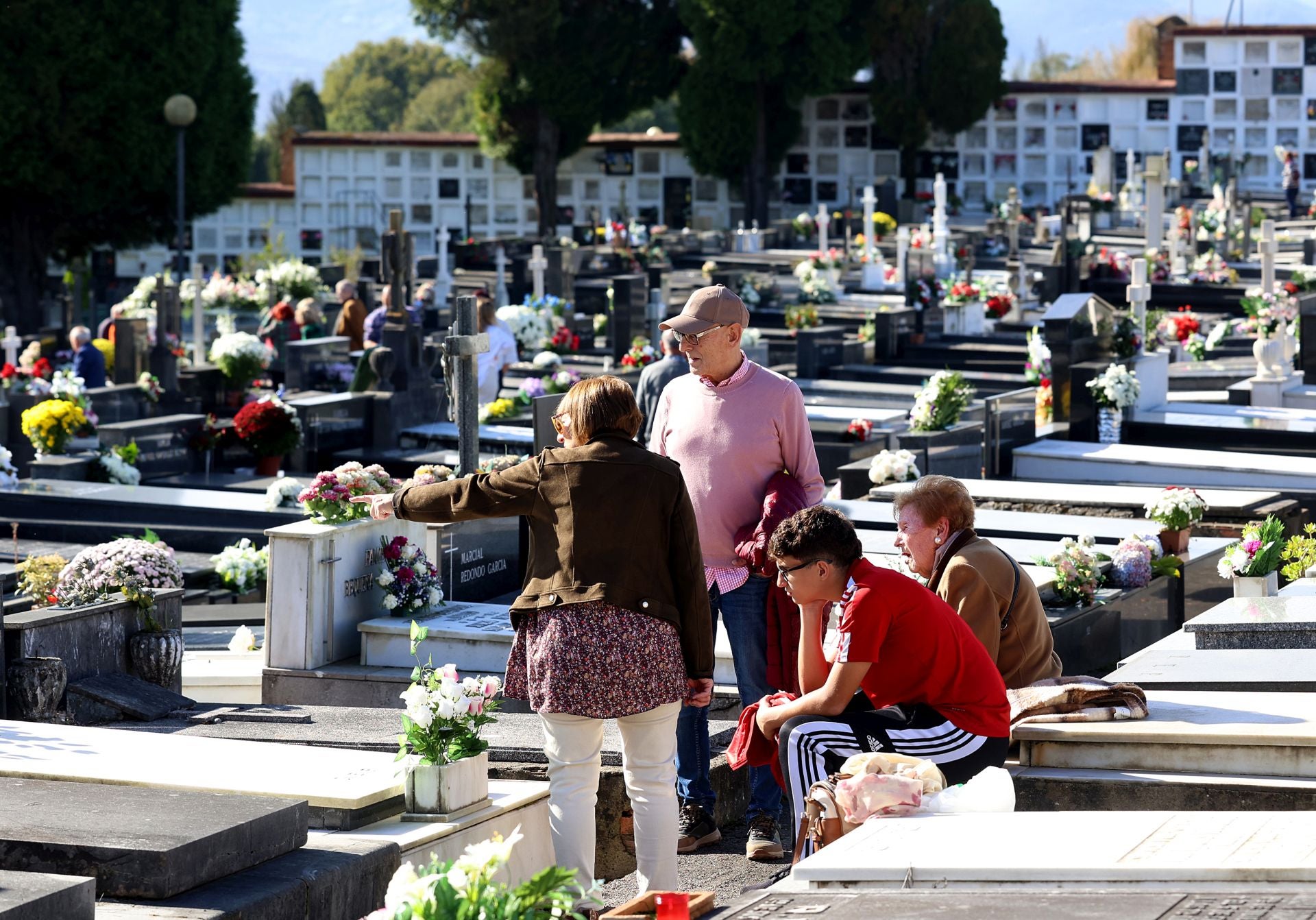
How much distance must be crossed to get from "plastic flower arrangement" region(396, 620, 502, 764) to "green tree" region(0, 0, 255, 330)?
25.4 metres

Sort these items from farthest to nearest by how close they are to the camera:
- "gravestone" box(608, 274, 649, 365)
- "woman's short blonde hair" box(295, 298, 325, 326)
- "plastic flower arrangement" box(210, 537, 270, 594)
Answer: "gravestone" box(608, 274, 649, 365), "woman's short blonde hair" box(295, 298, 325, 326), "plastic flower arrangement" box(210, 537, 270, 594)

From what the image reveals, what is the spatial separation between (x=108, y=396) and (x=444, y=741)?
12.2 m

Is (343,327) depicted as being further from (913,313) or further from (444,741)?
(444,741)

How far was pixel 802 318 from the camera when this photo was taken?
22.5 m

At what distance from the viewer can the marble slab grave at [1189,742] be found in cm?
482

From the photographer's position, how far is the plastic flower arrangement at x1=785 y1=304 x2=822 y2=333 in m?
22.5

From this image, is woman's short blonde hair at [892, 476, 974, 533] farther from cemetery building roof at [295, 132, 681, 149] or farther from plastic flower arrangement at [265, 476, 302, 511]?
cemetery building roof at [295, 132, 681, 149]

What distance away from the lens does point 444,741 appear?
4.62m

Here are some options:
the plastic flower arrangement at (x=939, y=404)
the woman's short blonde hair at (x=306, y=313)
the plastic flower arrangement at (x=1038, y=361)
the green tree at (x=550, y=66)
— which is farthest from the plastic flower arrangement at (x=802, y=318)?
the green tree at (x=550, y=66)

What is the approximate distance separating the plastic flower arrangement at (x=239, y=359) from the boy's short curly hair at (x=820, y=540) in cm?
1358

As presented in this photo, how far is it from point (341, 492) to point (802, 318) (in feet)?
52.3

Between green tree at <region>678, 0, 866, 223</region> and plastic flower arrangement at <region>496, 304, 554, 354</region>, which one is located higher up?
green tree at <region>678, 0, 866, 223</region>

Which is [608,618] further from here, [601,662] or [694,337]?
[694,337]

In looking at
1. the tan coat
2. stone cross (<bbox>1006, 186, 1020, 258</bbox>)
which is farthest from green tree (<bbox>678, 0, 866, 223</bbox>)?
the tan coat
